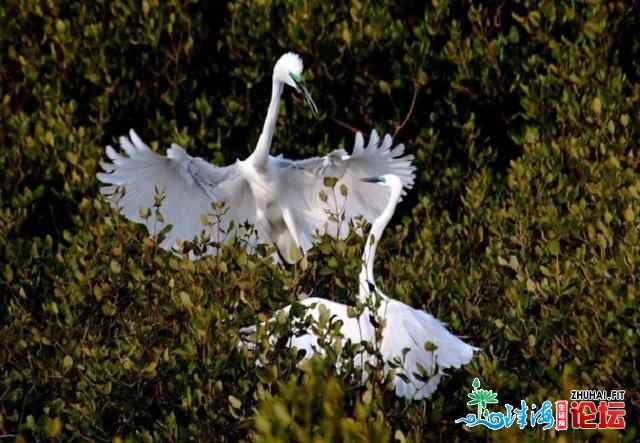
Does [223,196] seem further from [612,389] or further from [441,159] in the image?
[612,389]

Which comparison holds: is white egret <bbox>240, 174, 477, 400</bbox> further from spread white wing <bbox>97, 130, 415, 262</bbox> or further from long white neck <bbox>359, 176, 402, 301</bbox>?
spread white wing <bbox>97, 130, 415, 262</bbox>

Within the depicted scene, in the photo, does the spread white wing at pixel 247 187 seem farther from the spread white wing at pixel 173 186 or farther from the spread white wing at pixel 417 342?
the spread white wing at pixel 417 342

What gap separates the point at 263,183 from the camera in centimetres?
735

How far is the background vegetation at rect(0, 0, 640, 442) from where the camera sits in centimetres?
466

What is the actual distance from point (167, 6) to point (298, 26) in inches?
43.2

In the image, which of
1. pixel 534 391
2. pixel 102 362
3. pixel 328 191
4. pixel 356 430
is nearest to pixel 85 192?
pixel 328 191

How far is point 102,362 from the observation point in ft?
15.8

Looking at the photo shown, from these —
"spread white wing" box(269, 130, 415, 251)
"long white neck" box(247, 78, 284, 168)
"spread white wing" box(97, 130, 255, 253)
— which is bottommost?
"spread white wing" box(97, 130, 255, 253)

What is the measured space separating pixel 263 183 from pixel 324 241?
7.08 ft

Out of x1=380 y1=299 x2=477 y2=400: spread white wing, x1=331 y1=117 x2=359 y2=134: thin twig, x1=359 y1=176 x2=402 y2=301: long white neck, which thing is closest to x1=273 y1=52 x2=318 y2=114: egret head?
x1=359 y1=176 x2=402 y2=301: long white neck

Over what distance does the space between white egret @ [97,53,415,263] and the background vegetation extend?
0.24 m

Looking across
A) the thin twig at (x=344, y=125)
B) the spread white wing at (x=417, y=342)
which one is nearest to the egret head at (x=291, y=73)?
the thin twig at (x=344, y=125)

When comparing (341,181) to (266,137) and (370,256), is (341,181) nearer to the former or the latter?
(266,137)

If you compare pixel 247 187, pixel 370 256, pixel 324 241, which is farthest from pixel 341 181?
pixel 324 241
